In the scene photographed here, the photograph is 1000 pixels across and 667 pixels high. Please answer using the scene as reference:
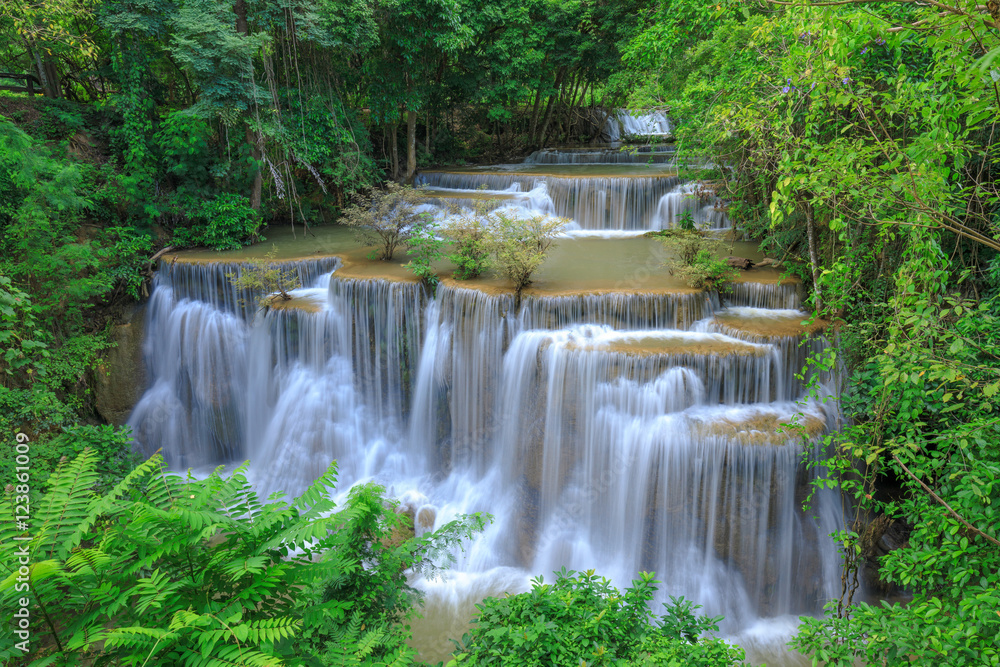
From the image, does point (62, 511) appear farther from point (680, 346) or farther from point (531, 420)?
point (680, 346)

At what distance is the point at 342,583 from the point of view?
402 centimetres

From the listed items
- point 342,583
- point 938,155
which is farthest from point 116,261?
point 938,155

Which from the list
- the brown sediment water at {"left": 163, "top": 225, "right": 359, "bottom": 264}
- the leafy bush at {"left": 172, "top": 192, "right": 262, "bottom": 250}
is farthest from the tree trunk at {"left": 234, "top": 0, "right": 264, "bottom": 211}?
the brown sediment water at {"left": 163, "top": 225, "right": 359, "bottom": 264}

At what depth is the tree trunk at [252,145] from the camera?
37.9ft

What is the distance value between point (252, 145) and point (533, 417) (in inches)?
374

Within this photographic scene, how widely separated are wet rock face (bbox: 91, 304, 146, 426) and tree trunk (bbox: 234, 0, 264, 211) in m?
3.92

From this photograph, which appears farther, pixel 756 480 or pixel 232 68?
pixel 232 68

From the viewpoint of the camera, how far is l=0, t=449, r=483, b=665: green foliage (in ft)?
8.40

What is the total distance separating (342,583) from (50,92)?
48.3ft

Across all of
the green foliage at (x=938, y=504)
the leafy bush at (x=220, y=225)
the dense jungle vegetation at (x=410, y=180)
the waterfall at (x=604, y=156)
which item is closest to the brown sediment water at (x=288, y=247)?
the leafy bush at (x=220, y=225)

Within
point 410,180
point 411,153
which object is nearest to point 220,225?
point 410,180

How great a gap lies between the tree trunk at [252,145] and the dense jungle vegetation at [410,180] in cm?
10

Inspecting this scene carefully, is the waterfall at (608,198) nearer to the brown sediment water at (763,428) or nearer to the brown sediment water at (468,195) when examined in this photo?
the brown sediment water at (468,195)

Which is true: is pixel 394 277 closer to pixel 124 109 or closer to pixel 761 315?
pixel 761 315
